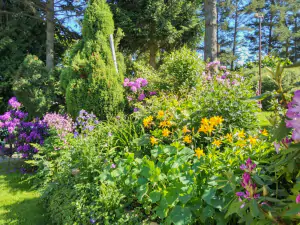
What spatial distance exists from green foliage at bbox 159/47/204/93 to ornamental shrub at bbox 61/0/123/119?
1.10m

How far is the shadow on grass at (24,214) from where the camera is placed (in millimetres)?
2541

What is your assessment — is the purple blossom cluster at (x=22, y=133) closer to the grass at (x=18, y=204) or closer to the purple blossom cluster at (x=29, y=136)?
the purple blossom cluster at (x=29, y=136)

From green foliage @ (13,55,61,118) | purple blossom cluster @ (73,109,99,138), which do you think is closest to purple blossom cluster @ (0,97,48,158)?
purple blossom cluster @ (73,109,99,138)

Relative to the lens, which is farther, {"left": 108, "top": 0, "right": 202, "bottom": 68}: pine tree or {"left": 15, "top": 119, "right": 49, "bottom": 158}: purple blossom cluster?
{"left": 108, "top": 0, "right": 202, "bottom": 68}: pine tree

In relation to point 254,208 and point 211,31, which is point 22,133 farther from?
point 211,31

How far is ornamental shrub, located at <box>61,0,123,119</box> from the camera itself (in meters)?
4.50

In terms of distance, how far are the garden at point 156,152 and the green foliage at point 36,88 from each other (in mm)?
2882

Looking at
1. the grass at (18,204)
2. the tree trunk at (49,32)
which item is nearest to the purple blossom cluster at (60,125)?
the grass at (18,204)

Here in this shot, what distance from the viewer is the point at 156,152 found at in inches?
77.6

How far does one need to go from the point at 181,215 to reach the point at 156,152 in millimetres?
577

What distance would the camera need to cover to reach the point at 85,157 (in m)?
2.45

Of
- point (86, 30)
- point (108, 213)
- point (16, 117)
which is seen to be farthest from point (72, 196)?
point (86, 30)

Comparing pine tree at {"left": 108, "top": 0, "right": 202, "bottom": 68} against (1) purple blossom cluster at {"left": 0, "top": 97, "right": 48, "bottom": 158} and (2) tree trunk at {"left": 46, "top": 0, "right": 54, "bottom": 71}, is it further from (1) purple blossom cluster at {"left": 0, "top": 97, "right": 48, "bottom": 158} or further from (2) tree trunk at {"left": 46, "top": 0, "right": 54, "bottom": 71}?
(1) purple blossom cluster at {"left": 0, "top": 97, "right": 48, "bottom": 158}

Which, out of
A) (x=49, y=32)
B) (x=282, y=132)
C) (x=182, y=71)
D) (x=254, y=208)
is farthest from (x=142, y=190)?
(x=49, y=32)
